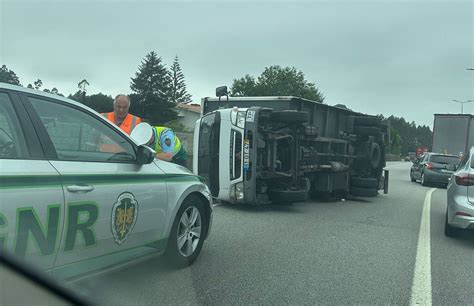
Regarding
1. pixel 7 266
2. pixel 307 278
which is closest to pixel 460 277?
pixel 307 278

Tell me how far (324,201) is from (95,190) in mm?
8959

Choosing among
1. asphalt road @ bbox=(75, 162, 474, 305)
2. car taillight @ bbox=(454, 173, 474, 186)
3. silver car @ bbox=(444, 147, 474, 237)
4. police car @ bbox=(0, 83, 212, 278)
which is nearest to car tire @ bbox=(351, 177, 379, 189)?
asphalt road @ bbox=(75, 162, 474, 305)

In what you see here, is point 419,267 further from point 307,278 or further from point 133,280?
point 133,280

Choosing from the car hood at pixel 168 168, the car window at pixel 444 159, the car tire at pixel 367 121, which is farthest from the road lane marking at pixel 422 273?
the car window at pixel 444 159

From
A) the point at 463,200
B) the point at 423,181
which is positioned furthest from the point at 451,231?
the point at 423,181

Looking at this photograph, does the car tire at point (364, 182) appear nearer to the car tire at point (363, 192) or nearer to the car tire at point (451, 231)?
the car tire at point (363, 192)

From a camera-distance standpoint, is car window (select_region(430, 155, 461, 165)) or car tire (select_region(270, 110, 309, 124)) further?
car window (select_region(430, 155, 461, 165))

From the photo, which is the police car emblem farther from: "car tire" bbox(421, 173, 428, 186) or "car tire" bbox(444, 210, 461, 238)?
"car tire" bbox(421, 173, 428, 186)

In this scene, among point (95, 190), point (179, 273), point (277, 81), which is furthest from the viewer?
point (277, 81)

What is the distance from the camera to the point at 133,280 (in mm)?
4621

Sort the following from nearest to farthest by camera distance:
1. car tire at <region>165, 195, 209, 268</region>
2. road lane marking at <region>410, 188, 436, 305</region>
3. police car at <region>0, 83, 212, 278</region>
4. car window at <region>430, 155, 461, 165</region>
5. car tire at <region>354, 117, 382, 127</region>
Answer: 1. police car at <region>0, 83, 212, 278</region>
2. road lane marking at <region>410, 188, 436, 305</region>
3. car tire at <region>165, 195, 209, 268</region>
4. car tire at <region>354, 117, 382, 127</region>
5. car window at <region>430, 155, 461, 165</region>

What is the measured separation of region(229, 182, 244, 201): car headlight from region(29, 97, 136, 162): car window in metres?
5.01

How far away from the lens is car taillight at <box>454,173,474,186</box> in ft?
23.1

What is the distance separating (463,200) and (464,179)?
0.32 meters
